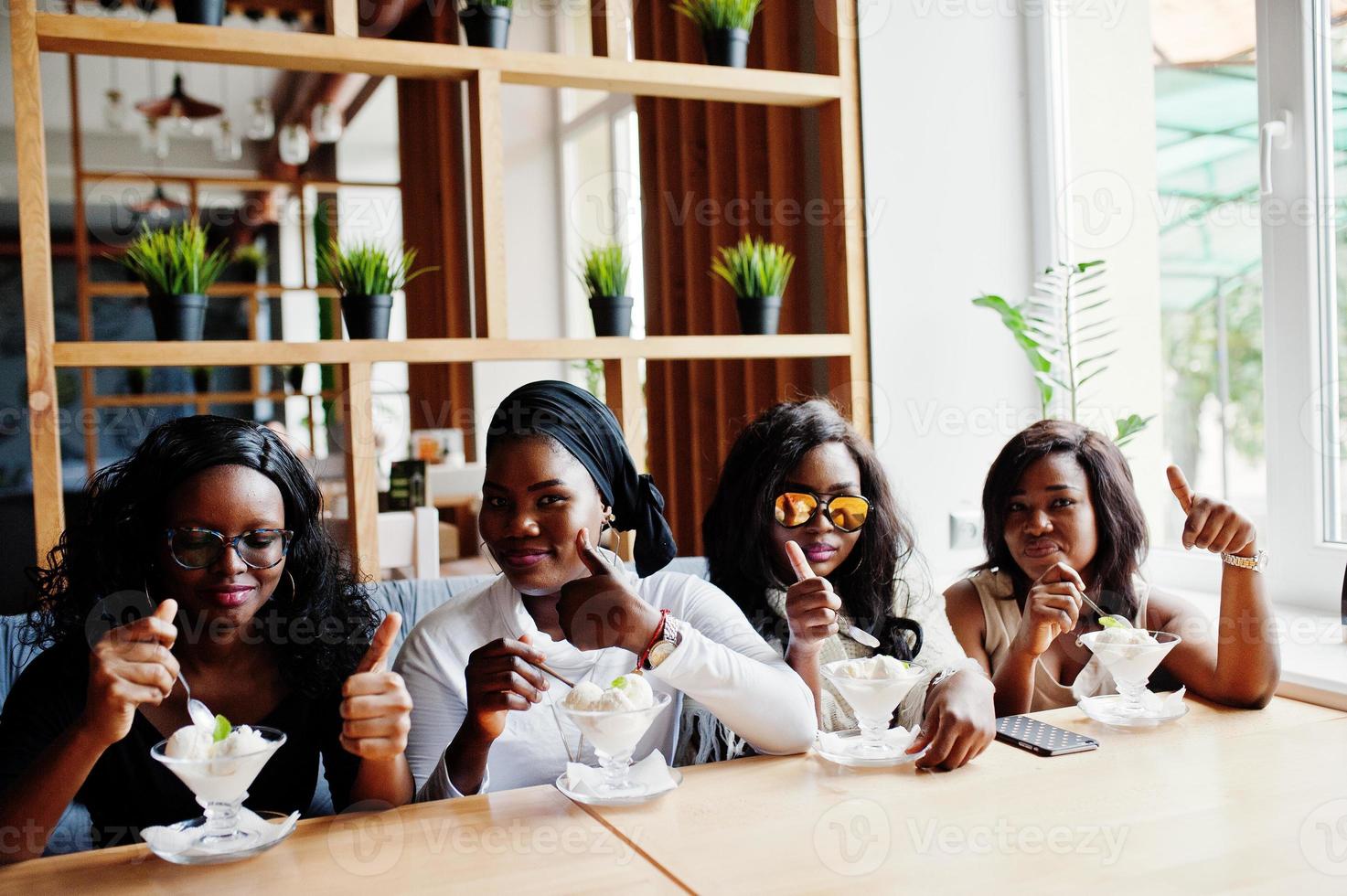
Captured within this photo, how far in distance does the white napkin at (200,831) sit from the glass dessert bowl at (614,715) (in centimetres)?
39

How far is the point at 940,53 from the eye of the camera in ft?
11.3

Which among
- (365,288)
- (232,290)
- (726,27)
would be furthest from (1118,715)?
(232,290)

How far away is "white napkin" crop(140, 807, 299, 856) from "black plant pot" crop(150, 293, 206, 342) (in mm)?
1480

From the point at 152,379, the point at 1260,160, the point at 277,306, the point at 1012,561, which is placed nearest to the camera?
the point at 1012,561

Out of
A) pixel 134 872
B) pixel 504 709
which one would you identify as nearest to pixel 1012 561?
pixel 504 709

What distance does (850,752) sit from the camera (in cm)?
177

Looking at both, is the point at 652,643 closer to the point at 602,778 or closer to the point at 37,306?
the point at 602,778

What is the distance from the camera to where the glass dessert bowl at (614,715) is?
154 cm

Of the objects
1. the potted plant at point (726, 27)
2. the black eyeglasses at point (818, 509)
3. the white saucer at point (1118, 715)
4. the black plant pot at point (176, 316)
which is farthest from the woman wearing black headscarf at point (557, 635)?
the potted plant at point (726, 27)

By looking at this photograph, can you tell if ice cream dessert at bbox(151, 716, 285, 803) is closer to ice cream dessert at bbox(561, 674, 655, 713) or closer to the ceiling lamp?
ice cream dessert at bbox(561, 674, 655, 713)

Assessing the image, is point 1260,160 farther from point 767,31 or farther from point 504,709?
point 504,709

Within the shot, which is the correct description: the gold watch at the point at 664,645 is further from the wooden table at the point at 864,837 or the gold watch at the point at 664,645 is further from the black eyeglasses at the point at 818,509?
the black eyeglasses at the point at 818,509

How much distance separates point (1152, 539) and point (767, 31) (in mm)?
1937

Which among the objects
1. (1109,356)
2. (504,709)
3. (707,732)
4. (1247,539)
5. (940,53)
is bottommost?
(707,732)
